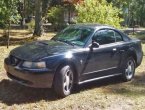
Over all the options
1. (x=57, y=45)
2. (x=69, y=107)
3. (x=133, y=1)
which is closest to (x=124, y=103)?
(x=69, y=107)

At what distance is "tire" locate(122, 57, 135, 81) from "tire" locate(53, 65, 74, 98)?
2.35 m

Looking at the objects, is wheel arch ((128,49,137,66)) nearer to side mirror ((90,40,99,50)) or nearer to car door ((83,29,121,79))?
car door ((83,29,121,79))

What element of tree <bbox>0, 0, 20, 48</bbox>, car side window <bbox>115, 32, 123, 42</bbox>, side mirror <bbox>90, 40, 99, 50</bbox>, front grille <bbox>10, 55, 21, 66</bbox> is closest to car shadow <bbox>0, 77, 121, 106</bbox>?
front grille <bbox>10, 55, 21, 66</bbox>

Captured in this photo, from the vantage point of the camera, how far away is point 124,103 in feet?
27.9

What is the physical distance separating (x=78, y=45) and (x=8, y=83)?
1983mm

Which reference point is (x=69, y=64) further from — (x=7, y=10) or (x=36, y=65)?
(x=7, y=10)

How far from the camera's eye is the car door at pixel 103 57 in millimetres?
9172

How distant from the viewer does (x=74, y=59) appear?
862 centimetres

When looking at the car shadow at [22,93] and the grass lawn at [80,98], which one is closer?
the grass lawn at [80,98]

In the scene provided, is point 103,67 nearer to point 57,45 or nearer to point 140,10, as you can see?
point 57,45

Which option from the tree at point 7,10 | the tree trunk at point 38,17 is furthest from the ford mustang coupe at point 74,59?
the tree trunk at point 38,17

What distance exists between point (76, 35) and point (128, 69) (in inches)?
83.3

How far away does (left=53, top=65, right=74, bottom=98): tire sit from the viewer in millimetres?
8242

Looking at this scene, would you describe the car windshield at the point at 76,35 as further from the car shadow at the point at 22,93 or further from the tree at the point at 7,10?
the tree at the point at 7,10
